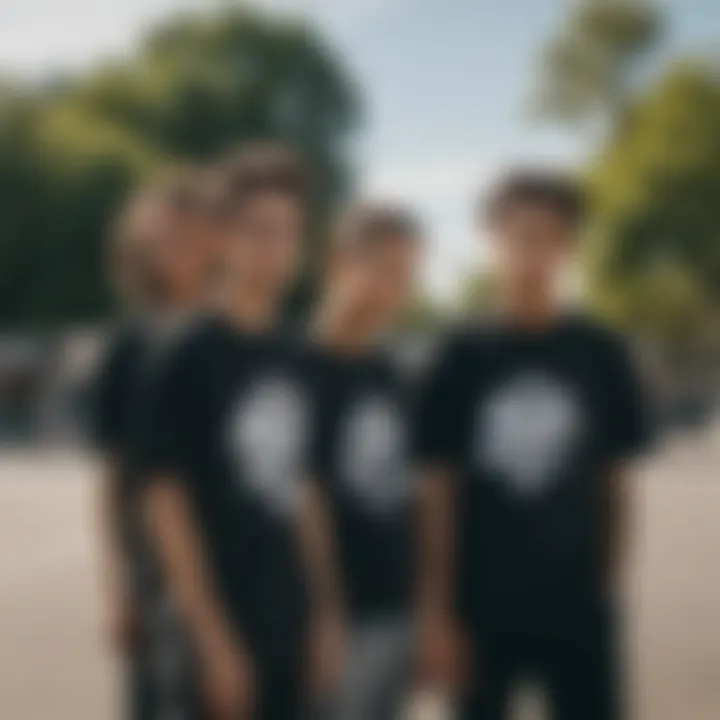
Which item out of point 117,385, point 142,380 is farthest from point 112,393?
point 142,380

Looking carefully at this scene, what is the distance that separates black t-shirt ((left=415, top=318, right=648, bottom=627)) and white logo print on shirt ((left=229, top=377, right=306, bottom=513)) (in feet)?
0.69

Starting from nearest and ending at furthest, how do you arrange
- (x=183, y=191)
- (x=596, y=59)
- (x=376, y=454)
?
(x=376, y=454), (x=183, y=191), (x=596, y=59)

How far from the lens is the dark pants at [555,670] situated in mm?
1785

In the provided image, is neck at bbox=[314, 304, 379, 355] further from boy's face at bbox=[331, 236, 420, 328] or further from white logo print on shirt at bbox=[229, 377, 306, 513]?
white logo print on shirt at bbox=[229, 377, 306, 513]

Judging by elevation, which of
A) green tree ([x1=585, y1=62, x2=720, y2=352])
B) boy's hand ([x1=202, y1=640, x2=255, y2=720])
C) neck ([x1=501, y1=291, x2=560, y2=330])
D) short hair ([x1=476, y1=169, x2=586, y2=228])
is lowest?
boy's hand ([x1=202, y1=640, x2=255, y2=720])

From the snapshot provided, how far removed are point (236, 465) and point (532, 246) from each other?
54cm

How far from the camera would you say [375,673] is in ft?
6.03

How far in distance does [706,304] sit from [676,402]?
0.19m

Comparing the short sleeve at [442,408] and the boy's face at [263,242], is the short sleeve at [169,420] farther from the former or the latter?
the short sleeve at [442,408]

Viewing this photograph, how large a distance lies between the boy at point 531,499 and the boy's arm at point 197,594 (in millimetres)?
354

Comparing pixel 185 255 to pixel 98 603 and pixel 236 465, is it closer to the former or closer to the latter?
pixel 236 465

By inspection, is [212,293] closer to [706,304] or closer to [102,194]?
[102,194]

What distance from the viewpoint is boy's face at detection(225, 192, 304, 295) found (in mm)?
1713

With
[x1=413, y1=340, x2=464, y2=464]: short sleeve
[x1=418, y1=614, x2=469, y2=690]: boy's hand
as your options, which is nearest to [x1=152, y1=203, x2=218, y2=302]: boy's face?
[x1=413, y1=340, x2=464, y2=464]: short sleeve
